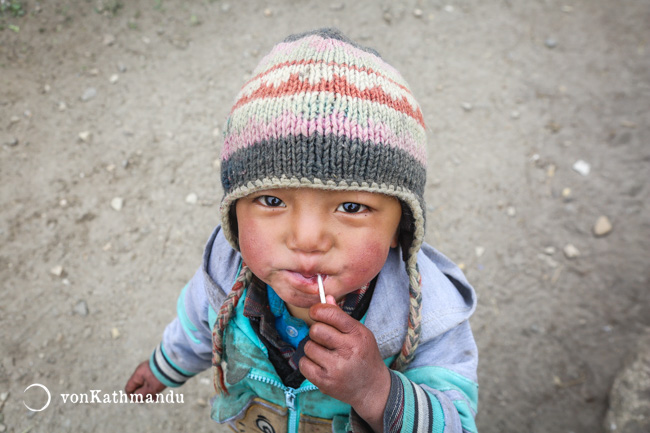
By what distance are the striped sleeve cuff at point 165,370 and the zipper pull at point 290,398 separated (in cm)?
56

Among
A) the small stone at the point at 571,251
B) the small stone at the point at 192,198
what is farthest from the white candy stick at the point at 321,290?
the small stone at the point at 571,251

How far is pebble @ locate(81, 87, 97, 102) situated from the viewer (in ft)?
9.25

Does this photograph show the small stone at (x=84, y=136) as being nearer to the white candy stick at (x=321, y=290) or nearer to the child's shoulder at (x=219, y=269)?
the child's shoulder at (x=219, y=269)

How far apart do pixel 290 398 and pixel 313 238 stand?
1.91 feet

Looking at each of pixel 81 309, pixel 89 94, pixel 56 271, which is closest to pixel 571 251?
pixel 81 309

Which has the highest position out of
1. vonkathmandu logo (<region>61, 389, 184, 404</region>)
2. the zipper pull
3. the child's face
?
the child's face

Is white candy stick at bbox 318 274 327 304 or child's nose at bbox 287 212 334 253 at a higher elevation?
child's nose at bbox 287 212 334 253

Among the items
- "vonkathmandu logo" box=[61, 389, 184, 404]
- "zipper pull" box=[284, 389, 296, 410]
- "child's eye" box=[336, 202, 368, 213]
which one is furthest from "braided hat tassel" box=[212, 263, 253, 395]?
"vonkathmandu logo" box=[61, 389, 184, 404]

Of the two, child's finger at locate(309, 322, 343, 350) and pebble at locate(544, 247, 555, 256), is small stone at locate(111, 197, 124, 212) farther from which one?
pebble at locate(544, 247, 555, 256)

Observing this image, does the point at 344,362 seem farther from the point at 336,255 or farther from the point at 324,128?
the point at 324,128

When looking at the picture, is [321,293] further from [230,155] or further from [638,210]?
[638,210]

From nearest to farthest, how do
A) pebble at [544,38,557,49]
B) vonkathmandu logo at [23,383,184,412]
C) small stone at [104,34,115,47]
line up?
vonkathmandu logo at [23,383,184,412] < small stone at [104,34,115,47] < pebble at [544,38,557,49]

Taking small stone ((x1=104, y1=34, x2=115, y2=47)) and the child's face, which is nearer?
the child's face

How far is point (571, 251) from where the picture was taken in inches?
101
